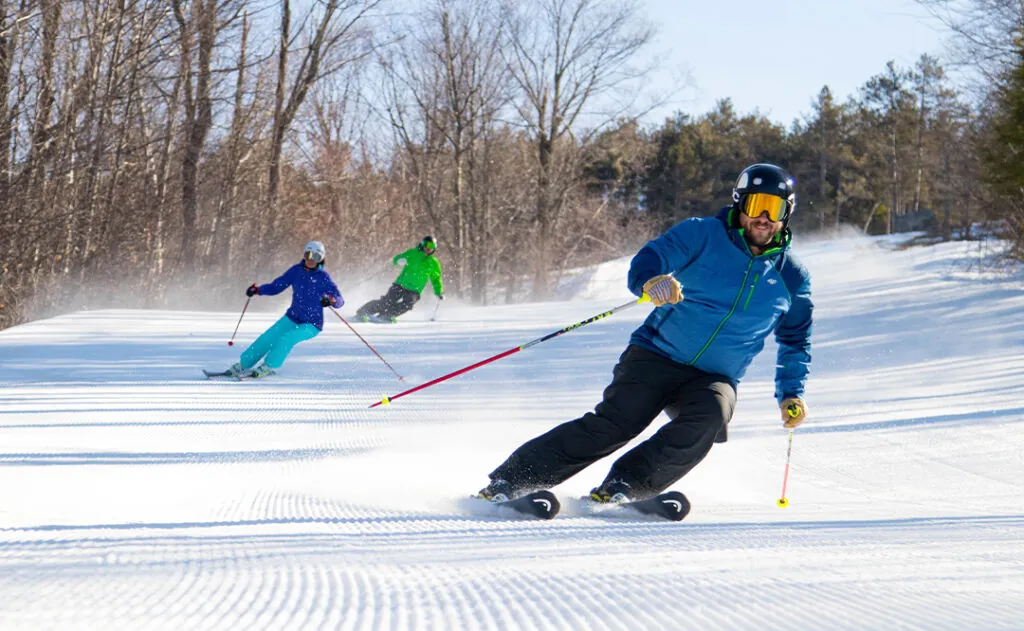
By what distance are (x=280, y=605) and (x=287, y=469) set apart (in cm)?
338

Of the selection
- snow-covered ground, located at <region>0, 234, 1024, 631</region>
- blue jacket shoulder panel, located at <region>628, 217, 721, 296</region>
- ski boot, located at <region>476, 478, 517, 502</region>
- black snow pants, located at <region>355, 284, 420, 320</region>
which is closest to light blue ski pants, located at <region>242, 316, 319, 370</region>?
snow-covered ground, located at <region>0, 234, 1024, 631</region>

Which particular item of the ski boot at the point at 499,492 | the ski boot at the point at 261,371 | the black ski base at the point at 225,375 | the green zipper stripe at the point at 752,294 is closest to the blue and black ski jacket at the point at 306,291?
the ski boot at the point at 261,371

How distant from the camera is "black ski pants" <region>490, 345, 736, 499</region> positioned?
13.9 feet

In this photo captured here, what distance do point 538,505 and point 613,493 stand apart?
0.49m

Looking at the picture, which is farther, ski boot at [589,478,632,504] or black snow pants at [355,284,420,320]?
black snow pants at [355,284,420,320]

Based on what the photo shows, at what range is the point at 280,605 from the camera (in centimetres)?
226

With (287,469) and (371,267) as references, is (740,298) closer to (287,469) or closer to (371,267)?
(287,469)

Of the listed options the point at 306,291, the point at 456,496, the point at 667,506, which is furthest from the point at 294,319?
the point at 667,506

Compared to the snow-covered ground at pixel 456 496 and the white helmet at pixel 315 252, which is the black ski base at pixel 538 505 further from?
the white helmet at pixel 315 252

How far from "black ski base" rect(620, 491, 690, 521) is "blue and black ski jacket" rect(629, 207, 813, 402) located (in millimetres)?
633

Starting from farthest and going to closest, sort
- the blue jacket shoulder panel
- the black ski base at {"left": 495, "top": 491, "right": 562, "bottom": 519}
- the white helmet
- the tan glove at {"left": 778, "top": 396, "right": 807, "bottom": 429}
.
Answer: the white helmet < the tan glove at {"left": 778, "top": 396, "right": 807, "bottom": 429} < the blue jacket shoulder panel < the black ski base at {"left": 495, "top": 491, "right": 562, "bottom": 519}

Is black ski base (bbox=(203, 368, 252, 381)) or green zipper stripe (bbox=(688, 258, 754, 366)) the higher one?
green zipper stripe (bbox=(688, 258, 754, 366))

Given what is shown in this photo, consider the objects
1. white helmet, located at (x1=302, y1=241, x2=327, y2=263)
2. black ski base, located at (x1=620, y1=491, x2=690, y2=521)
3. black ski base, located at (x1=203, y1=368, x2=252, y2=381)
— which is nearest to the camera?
black ski base, located at (x1=620, y1=491, x2=690, y2=521)

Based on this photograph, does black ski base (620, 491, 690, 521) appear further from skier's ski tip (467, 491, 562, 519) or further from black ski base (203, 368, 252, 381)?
black ski base (203, 368, 252, 381)
